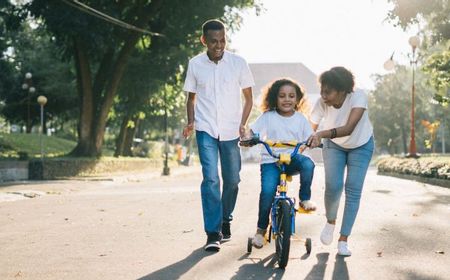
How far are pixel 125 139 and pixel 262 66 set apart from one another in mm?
83050

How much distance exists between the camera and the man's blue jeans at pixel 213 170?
6574 mm

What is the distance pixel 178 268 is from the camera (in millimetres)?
5500

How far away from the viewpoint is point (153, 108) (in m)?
33.7

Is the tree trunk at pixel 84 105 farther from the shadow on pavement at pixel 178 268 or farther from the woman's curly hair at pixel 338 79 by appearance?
the woman's curly hair at pixel 338 79

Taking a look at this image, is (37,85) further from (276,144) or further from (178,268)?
(178,268)

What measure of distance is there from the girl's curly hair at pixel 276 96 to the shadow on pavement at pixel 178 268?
1398 mm

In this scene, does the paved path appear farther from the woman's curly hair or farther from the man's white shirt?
the woman's curly hair

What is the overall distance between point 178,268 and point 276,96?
1.74m

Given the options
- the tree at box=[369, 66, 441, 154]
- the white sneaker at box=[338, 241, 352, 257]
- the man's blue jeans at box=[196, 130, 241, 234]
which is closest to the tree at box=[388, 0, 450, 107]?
the man's blue jeans at box=[196, 130, 241, 234]

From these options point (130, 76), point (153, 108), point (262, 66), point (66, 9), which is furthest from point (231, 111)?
point (262, 66)

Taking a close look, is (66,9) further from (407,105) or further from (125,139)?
(407,105)

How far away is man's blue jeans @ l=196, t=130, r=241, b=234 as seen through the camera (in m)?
6.57

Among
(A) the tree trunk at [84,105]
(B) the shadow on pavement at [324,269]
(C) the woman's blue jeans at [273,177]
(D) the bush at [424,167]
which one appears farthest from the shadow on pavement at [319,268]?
(A) the tree trunk at [84,105]

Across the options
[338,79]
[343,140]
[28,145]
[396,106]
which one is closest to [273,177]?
[343,140]
